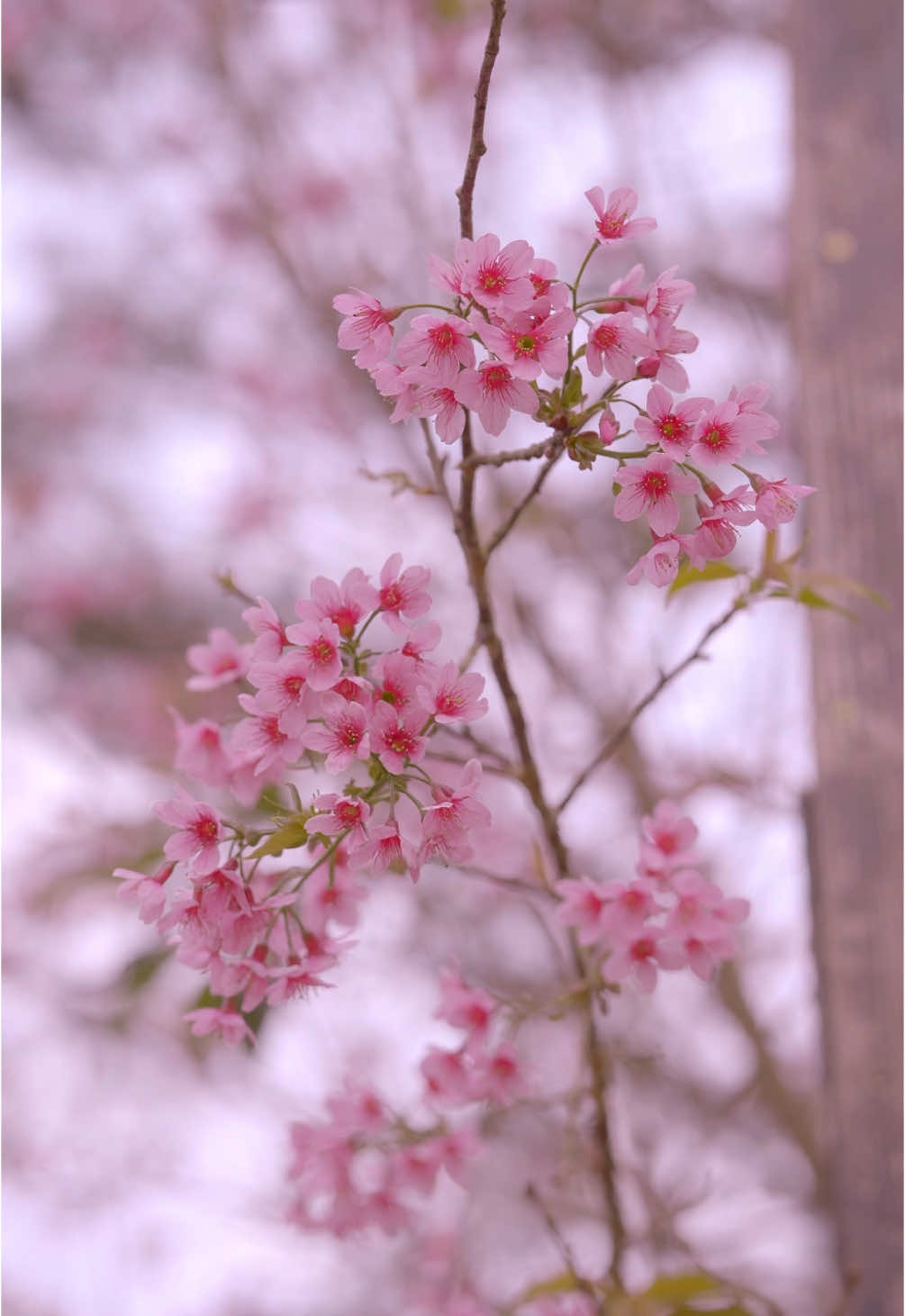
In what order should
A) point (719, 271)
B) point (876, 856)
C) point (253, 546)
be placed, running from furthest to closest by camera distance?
point (253, 546) < point (719, 271) < point (876, 856)

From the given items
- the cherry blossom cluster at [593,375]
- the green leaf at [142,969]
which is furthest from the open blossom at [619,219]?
the green leaf at [142,969]

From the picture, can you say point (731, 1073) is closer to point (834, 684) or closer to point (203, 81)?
point (834, 684)

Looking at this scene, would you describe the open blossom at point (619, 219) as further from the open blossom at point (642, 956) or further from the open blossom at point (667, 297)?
the open blossom at point (642, 956)

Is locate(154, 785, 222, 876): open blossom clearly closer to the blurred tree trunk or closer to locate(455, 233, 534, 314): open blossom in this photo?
locate(455, 233, 534, 314): open blossom

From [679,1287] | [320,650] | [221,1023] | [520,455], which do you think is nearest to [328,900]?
[221,1023]

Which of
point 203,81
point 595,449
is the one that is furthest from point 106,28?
point 595,449

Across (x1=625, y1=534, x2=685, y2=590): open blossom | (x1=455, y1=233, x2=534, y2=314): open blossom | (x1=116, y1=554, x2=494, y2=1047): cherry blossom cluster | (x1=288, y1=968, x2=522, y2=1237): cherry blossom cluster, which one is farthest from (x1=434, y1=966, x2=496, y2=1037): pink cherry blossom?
(x1=455, y1=233, x2=534, y2=314): open blossom

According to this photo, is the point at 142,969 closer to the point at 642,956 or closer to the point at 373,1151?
the point at 373,1151
